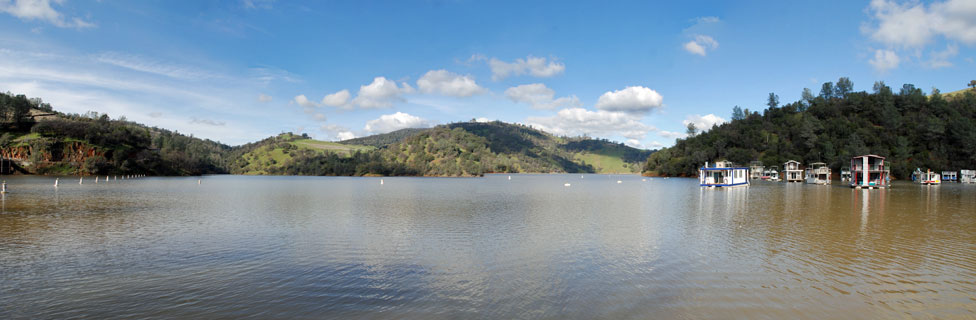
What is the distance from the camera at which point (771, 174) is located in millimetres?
123000

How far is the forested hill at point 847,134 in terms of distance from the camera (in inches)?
4638

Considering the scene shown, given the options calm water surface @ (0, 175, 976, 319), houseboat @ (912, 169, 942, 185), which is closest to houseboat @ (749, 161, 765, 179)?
houseboat @ (912, 169, 942, 185)

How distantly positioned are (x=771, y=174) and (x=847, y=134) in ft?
108

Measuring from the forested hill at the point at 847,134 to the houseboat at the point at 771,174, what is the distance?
423 centimetres

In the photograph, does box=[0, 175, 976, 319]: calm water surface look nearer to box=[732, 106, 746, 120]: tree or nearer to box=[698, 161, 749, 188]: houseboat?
box=[698, 161, 749, 188]: houseboat

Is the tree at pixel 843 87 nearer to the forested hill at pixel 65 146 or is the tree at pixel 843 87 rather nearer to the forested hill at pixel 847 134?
the forested hill at pixel 847 134

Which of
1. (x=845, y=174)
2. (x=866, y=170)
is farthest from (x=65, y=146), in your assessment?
(x=845, y=174)

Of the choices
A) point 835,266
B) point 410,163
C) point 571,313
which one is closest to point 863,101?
point 410,163

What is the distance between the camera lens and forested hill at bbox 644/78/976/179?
118 m

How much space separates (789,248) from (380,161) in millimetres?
172307

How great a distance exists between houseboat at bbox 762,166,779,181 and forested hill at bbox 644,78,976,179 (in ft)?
13.9

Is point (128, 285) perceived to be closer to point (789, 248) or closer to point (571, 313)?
point (571, 313)

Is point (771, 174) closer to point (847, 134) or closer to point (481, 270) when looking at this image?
point (847, 134)

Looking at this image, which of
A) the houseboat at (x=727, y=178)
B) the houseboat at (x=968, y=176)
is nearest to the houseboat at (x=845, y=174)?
the houseboat at (x=968, y=176)
